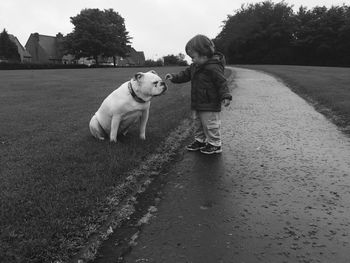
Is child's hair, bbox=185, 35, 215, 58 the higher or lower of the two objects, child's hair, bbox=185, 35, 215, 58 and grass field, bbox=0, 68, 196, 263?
the higher

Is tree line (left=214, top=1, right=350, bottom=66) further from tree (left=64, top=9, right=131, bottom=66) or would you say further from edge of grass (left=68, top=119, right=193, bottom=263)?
edge of grass (left=68, top=119, right=193, bottom=263)

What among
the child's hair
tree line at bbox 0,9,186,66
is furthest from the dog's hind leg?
tree line at bbox 0,9,186,66

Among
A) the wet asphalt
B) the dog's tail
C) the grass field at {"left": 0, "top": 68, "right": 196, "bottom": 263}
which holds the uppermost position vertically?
the dog's tail

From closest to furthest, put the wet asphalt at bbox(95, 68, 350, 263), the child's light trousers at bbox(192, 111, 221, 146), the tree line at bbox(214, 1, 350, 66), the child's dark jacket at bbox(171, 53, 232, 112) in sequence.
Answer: the wet asphalt at bbox(95, 68, 350, 263), the child's dark jacket at bbox(171, 53, 232, 112), the child's light trousers at bbox(192, 111, 221, 146), the tree line at bbox(214, 1, 350, 66)

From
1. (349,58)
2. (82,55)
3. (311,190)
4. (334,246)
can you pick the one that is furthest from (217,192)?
(82,55)

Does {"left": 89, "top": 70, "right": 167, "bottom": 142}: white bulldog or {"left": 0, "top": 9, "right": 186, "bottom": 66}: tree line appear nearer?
{"left": 89, "top": 70, "right": 167, "bottom": 142}: white bulldog

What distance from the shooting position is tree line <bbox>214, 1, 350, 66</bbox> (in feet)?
224

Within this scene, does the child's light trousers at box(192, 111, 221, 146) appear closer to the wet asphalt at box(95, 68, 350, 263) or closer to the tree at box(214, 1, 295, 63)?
the wet asphalt at box(95, 68, 350, 263)

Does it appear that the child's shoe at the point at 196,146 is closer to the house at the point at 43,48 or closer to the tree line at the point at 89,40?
the tree line at the point at 89,40

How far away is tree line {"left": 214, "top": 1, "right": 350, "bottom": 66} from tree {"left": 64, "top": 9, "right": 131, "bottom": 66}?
2290cm

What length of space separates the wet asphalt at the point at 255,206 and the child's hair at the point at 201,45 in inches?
66.2

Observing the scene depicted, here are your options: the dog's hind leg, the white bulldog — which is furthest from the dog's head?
the dog's hind leg

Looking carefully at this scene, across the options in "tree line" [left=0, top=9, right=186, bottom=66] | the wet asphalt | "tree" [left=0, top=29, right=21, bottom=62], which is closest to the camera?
the wet asphalt

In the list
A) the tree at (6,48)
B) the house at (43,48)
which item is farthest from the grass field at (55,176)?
the house at (43,48)
